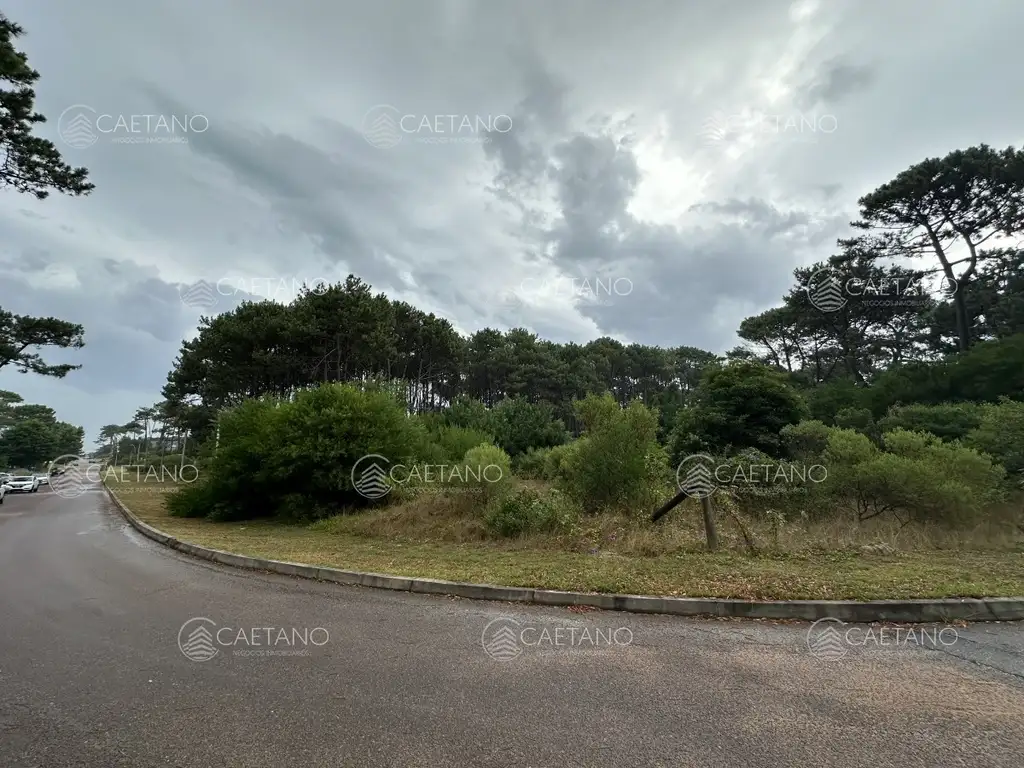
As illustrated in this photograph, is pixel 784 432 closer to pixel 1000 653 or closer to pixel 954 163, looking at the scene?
pixel 1000 653

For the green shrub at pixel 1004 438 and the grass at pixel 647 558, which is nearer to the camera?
the grass at pixel 647 558

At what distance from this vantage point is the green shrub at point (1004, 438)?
10.5 metres

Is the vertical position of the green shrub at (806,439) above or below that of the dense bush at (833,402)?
below

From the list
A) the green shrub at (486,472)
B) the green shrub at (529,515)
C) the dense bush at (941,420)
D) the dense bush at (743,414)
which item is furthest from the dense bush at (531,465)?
the dense bush at (941,420)

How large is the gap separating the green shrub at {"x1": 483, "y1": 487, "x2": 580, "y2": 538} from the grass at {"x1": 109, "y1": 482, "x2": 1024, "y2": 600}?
0.32 metres

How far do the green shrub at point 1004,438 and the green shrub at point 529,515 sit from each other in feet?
29.8

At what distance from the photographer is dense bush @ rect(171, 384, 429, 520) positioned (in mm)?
13984

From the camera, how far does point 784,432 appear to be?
15.5 m

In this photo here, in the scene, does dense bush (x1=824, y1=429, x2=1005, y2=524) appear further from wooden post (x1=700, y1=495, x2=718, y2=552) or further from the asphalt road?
the asphalt road

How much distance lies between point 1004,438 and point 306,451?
54.5 feet

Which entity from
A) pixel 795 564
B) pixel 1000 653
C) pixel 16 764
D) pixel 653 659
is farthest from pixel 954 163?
pixel 16 764

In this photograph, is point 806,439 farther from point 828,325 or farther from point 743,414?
point 828,325

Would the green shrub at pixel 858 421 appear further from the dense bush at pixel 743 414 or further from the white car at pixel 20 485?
the white car at pixel 20 485

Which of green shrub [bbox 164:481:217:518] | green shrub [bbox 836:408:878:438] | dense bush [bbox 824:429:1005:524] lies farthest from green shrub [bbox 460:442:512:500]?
green shrub [bbox 836:408:878:438]
